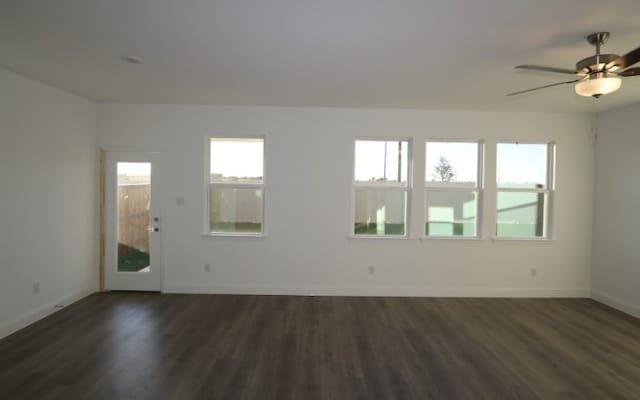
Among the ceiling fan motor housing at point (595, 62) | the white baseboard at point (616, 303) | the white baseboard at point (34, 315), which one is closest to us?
the ceiling fan motor housing at point (595, 62)

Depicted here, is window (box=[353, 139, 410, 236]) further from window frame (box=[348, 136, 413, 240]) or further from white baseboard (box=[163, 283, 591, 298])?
white baseboard (box=[163, 283, 591, 298])

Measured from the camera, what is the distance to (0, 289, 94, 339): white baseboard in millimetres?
3373

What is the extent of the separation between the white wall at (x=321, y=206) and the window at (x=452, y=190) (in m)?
0.17

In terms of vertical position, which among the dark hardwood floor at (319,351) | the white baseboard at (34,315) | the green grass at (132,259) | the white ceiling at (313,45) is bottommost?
the dark hardwood floor at (319,351)

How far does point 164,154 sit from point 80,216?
1.38 m

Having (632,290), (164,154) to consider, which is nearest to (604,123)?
(632,290)

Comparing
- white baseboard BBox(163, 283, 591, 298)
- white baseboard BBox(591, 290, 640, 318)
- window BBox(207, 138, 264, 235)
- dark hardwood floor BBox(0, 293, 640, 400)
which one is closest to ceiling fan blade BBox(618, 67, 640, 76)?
dark hardwood floor BBox(0, 293, 640, 400)

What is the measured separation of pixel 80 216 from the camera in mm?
4484

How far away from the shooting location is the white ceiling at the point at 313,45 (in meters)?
2.12

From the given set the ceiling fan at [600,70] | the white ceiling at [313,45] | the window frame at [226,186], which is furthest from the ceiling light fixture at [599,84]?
the window frame at [226,186]

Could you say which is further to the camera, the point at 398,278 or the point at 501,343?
the point at 398,278

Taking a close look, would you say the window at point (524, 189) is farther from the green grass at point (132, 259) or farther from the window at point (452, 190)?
the green grass at point (132, 259)

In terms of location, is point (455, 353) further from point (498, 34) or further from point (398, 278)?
point (498, 34)

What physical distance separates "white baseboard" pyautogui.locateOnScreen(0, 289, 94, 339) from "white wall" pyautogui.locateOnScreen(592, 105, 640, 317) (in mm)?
7306
